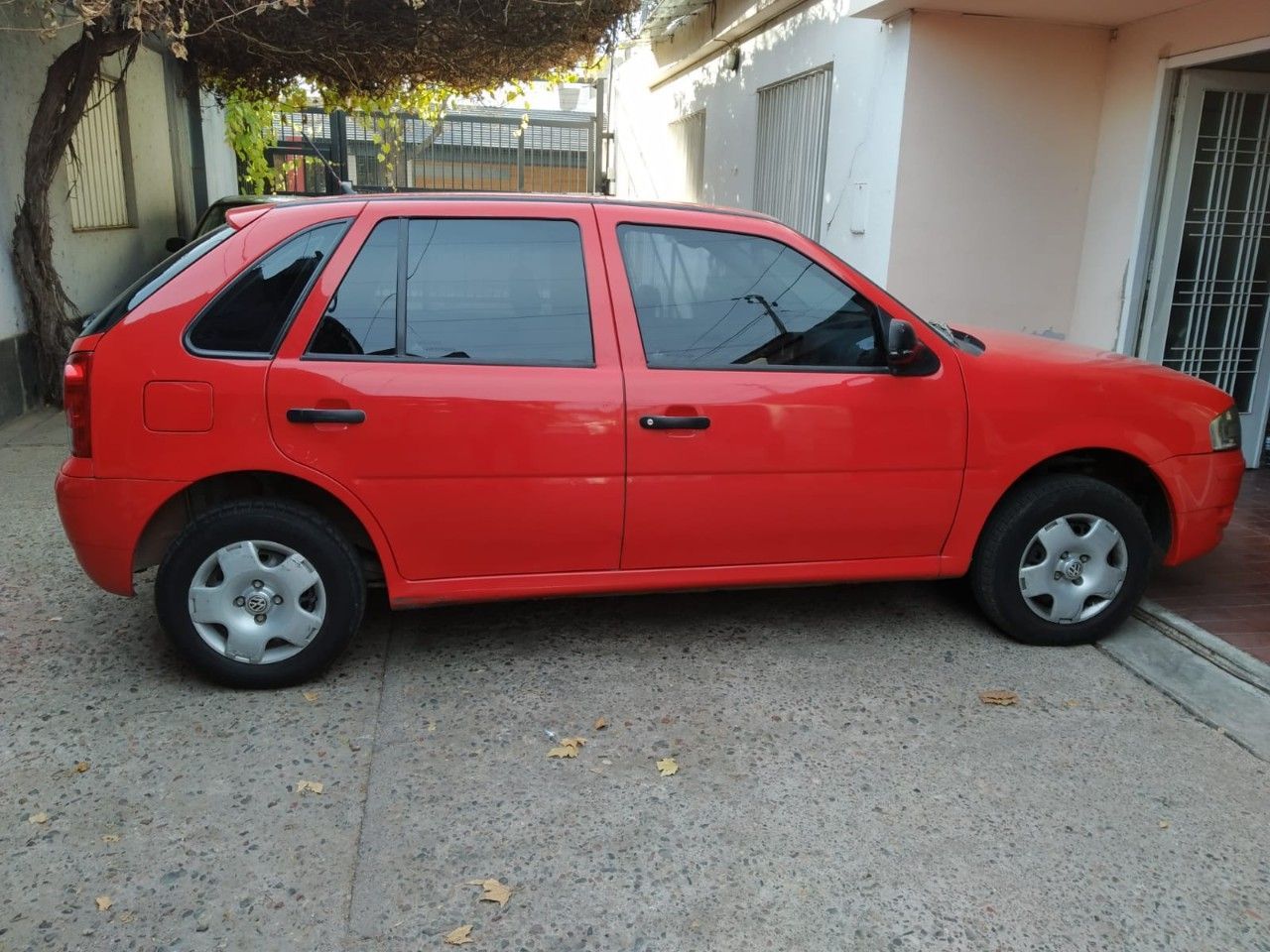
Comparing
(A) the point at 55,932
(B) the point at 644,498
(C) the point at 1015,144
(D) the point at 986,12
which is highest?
(D) the point at 986,12

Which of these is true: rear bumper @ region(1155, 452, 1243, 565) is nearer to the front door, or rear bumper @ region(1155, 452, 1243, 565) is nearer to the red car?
the red car

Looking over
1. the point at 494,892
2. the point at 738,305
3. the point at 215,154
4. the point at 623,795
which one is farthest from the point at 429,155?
the point at 494,892

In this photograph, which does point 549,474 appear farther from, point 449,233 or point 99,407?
point 99,407

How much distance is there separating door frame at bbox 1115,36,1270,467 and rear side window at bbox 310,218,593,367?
4.75m

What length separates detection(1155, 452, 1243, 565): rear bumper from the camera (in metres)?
4.27

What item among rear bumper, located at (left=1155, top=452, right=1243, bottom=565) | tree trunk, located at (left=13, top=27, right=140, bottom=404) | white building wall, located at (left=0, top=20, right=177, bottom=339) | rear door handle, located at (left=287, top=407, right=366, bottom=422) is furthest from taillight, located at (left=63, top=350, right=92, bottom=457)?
tree trunk, located at (left=13, top=27, right=140, bottom=404)

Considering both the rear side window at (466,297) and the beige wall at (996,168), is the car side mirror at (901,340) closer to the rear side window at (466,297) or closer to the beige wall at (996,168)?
the rear side window at (466,297)

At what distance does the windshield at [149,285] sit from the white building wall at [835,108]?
497 cm

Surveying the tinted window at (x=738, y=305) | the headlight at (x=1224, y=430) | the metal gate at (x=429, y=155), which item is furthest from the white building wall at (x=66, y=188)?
the headlight at (x=1224, y=430)

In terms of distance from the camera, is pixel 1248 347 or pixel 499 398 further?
pixel 1248 347

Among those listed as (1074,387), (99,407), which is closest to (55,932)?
(99,407)

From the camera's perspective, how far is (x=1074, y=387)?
4.11 metres

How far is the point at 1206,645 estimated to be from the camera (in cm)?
431

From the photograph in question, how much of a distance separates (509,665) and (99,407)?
178cm
